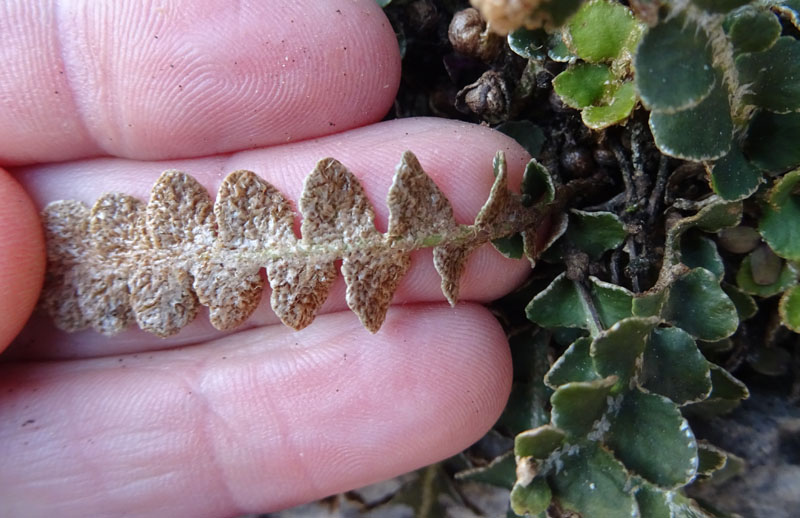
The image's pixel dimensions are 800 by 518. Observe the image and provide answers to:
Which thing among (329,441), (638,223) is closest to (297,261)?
(329,441)

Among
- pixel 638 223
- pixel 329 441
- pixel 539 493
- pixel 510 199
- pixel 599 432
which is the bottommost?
pixel 329 441

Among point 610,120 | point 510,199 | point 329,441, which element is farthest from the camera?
point 329,441

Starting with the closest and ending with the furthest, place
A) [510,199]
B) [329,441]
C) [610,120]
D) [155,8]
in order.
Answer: [610,120] < [510,199] < [155,8] < [329,441]

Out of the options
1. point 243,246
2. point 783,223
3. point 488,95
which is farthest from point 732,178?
point 243,246

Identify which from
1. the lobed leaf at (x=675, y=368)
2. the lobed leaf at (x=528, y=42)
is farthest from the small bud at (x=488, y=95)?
the lobed leaf at (x=675, y=368)

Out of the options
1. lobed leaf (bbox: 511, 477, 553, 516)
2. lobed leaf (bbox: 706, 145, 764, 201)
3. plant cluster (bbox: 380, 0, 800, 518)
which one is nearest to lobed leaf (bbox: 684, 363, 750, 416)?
plant cluster (bbox: 380, 0, 800, 518)

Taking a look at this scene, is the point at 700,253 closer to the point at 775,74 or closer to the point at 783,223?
the point at 783,223

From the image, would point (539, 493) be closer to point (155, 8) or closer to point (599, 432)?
point (599, 432)
